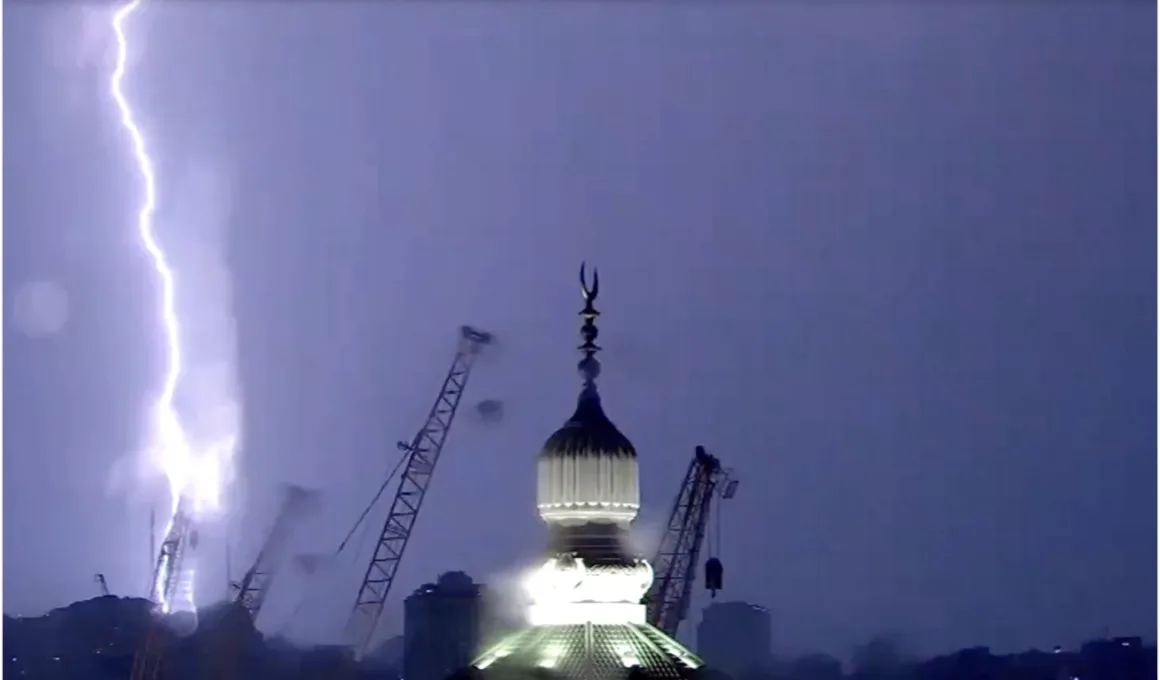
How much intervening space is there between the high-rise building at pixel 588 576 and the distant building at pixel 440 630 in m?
12.4

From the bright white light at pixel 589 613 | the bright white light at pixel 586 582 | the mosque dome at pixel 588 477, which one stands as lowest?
the bright white light at pixel 589 613

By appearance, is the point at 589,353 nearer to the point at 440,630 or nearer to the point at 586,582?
the point at 586,582

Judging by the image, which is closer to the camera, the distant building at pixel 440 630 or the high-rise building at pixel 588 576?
the high-rise building at pixel 588 576

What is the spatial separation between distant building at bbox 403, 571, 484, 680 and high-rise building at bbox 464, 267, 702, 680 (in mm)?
12424

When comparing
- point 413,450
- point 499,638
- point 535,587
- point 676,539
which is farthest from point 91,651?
point 535,587

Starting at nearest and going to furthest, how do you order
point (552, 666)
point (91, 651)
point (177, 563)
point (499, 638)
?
point (552, 666) < point (499, 638) < point (177, 563) < point (91, 651)

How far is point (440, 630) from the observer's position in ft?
157

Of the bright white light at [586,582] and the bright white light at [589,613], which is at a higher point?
the bright white light at [586,582]

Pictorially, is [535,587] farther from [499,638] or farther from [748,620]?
[748,620]

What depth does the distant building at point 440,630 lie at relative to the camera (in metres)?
44.3

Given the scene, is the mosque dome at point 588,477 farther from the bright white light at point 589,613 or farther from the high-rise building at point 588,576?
the bright white light at point 589,613

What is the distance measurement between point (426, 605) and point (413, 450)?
19.3ft

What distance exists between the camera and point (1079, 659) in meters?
48.5

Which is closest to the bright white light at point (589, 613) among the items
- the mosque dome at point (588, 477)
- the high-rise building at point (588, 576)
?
the high-rise building at point (588, 576)
